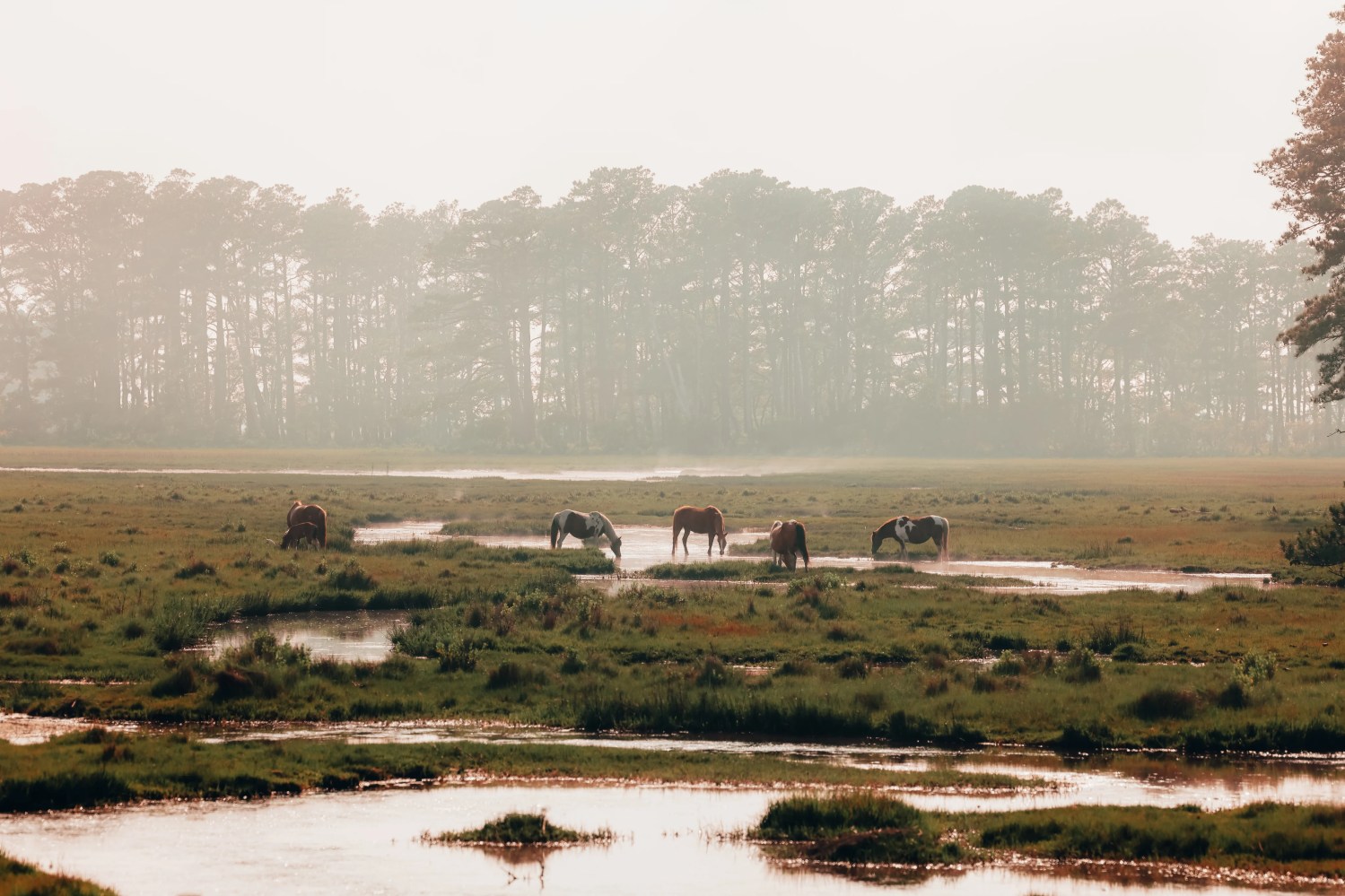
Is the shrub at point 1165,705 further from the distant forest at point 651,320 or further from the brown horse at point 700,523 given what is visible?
the distant forest at point 651,320

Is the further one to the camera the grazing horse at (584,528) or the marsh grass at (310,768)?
the grazing horse at (584,528)

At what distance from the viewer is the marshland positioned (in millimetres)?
15469

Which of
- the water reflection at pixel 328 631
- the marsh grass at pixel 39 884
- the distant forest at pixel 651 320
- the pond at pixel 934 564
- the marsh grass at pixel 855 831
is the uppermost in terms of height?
the distant forest at pixel 651 320

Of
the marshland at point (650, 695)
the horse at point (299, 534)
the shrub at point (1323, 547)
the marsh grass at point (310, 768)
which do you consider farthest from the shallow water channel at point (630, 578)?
the marsh grass at point (310, 768)

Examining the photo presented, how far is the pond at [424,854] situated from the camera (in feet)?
43.2

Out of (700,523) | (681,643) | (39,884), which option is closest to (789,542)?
(700,523)

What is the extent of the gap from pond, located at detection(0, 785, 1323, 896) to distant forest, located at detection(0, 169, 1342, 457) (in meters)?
115

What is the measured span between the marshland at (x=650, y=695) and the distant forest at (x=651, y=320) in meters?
94.3

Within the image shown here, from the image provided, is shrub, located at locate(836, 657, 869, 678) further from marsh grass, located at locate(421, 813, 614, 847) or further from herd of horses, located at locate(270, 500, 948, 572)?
herd of horses, located at locate(270, 500, 948, 572)

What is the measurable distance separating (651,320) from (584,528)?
99.0 metres

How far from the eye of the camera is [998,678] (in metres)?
22.8

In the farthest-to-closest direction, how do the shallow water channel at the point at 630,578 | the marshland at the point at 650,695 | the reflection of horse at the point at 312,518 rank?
the reflection of horse at the point at 312,518 → the shallow water channel at the point at 630,578 → the marshland at the point at 650,695

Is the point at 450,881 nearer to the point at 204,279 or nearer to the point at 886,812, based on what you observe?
the point at 886,812

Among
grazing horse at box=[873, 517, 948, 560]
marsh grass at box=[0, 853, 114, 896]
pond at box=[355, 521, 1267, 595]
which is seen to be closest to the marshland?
pond at box=[355, 521, 1267, 595]
